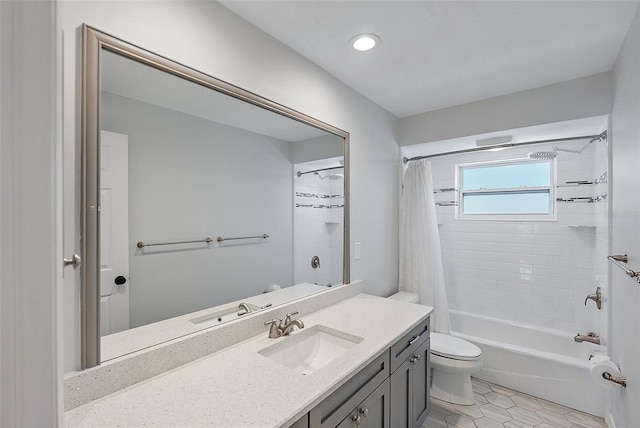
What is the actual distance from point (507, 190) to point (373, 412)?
274cm

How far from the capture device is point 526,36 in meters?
1.61

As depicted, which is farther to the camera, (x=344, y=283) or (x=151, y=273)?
(x=344, y=283)

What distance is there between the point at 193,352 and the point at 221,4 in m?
1.57

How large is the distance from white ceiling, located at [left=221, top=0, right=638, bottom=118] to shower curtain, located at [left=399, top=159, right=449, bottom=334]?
91cm

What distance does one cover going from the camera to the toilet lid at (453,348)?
2250mm

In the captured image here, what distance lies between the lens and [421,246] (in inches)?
111

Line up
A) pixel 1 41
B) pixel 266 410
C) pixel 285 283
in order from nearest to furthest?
1. pixel 1 41
2. pixel 266 410
3. pixel 285 283

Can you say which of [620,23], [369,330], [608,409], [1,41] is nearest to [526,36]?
[620,23]

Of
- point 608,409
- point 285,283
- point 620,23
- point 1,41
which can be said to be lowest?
point 608,409

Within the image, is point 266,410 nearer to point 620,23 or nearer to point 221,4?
point 221,4

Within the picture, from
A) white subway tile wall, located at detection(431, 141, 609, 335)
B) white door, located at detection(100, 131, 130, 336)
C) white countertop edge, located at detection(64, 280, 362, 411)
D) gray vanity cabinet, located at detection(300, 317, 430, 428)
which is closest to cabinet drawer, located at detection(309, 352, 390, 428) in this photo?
gray vanity cabinet, located at detection(300, 317, 430, 428)

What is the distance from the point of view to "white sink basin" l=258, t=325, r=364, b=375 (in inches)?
57.8

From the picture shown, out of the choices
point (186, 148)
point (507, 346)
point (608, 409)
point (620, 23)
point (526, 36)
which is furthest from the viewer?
point (507, 346)

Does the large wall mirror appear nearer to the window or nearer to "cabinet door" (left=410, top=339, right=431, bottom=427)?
"cabinet door" (left=410, top=339, right=431, bottom=427)
